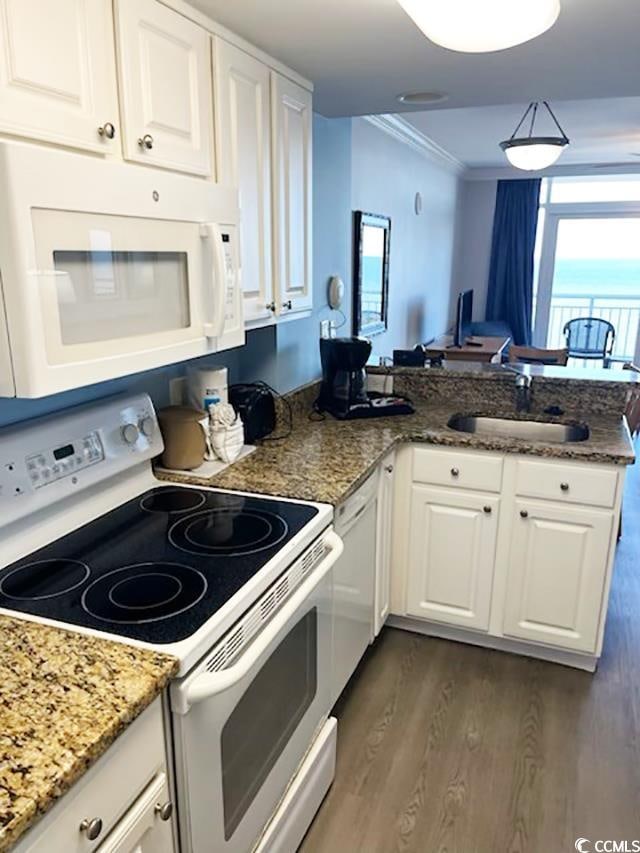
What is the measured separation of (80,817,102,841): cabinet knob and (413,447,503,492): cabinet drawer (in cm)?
169

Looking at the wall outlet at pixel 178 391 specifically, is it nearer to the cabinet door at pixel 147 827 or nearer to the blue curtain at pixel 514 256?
the cabinet door at pixel 147 827

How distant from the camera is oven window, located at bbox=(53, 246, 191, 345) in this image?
1084mm

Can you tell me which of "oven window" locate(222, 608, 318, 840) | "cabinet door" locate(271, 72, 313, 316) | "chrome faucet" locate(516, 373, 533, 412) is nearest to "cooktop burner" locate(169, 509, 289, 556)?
"oven window" locate(222, 608, 318, 840)

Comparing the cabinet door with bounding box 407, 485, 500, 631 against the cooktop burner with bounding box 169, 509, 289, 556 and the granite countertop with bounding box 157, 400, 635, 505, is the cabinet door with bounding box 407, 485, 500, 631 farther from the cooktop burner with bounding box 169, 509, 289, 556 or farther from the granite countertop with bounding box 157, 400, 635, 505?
the cooktop burner with bounding box 169, 509, 289, 556

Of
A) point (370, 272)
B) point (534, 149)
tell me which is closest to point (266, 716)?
point (370, 272)

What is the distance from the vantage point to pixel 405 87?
212 centimetres

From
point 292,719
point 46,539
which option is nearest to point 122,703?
point 46,539

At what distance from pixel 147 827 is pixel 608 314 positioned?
7.72 m

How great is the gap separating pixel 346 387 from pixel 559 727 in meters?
1.44

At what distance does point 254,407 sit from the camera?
2.20m

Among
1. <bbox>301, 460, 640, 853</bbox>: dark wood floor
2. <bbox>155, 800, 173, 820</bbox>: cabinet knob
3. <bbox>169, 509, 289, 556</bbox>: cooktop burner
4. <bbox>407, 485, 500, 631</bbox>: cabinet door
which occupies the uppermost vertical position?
<bbox>169, 509, 289, 556</bbox>: cooktop burner

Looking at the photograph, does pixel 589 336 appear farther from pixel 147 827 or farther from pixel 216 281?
pixel 147 827

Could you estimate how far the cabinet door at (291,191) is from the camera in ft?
6.28

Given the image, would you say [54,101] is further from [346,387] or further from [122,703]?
[346,387]
